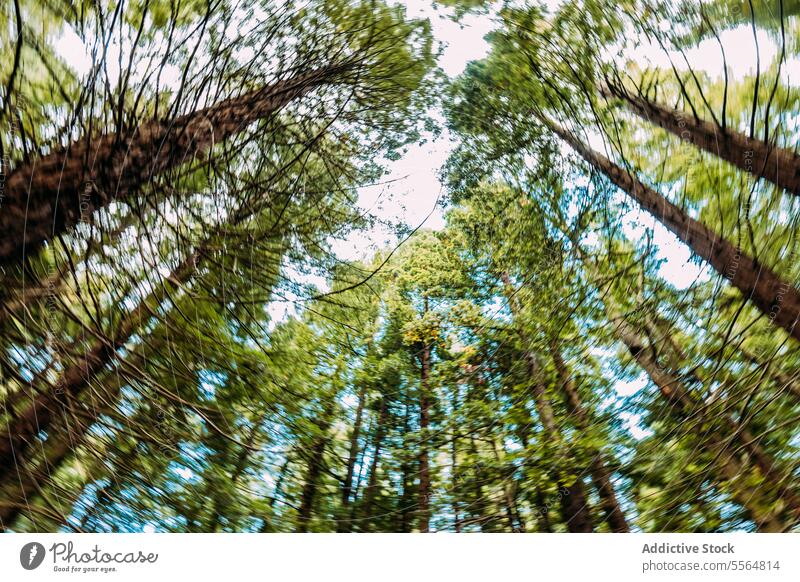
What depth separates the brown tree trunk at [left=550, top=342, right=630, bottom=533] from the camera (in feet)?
4.85

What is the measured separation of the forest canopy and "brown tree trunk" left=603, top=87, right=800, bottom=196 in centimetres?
1

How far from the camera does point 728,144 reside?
172 centimetres

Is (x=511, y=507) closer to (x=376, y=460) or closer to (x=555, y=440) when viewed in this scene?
(x=555, y=440)

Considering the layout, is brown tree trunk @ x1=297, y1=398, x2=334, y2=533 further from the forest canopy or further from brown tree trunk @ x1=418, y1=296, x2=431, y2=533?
brown tree trunk @ x1=418, y1=296, x2=431, y2=533

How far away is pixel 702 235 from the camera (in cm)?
180

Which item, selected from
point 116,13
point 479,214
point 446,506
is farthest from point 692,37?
point 116,13

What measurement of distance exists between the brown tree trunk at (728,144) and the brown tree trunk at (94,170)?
235 cm

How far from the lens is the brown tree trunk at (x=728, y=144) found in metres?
1.58

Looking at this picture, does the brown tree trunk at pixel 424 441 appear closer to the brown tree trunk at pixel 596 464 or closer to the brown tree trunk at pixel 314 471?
the brown tree trunk at pixel 314 471

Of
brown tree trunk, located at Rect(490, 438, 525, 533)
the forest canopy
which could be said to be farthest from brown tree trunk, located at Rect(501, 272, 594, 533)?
brown tree trunk, located at Rect(490, 438, 525, 533)

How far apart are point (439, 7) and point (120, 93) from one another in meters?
1.93

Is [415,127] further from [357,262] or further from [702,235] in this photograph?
[702,235]
